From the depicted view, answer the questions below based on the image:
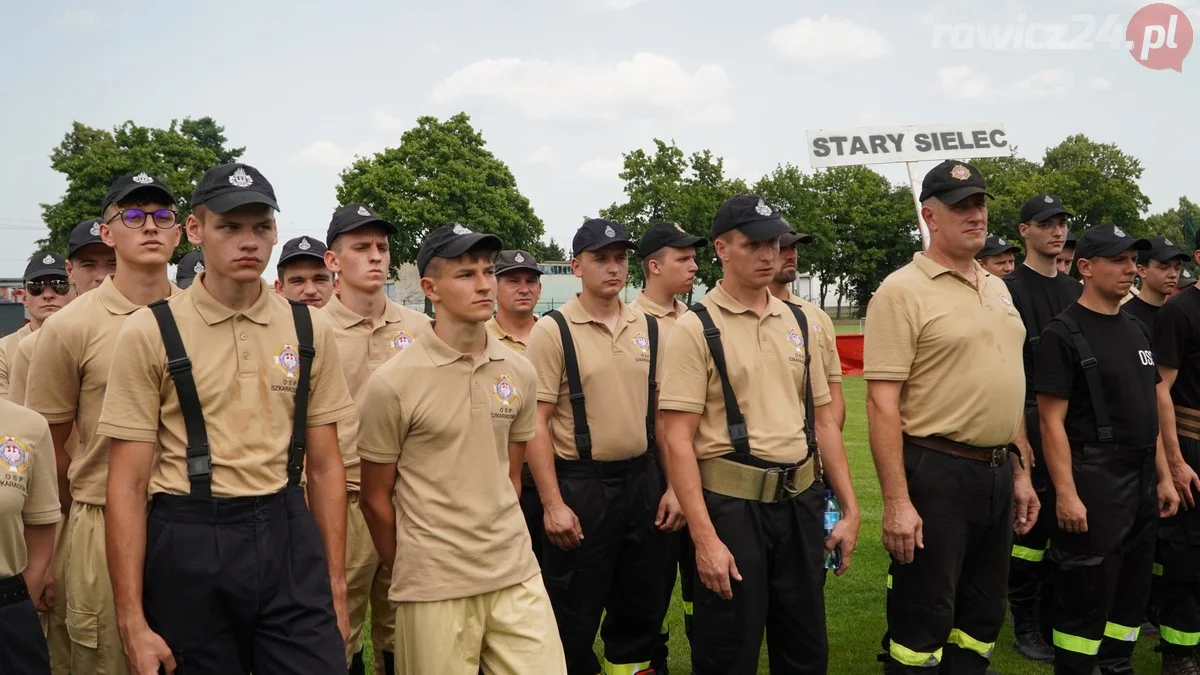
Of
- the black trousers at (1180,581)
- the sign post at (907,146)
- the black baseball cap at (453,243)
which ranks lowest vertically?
the black trousers at (1180,581)

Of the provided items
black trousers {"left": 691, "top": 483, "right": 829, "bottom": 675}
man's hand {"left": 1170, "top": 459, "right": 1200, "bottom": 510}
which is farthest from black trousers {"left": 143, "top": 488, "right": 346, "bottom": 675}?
man's hand {"left": 1170, "top": 459, "right": 1200, "bottom": 510}

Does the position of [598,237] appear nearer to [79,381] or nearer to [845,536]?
[845,536]

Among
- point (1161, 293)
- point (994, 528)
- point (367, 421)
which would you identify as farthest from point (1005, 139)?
→ point (367, 421)

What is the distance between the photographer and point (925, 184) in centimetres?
521

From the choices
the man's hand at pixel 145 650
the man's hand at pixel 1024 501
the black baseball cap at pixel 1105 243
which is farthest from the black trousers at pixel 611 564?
the black baseball cap at pixel 1105 243

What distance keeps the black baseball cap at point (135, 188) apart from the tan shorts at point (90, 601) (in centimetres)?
135

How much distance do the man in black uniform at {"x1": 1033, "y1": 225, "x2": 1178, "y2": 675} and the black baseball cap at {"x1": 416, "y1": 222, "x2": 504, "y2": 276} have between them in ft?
11.3

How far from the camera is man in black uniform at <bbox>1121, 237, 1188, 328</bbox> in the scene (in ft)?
22.4

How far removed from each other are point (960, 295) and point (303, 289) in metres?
3.90

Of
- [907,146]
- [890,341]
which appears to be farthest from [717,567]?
[907,146]

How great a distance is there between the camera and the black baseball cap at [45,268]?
23.7 ft

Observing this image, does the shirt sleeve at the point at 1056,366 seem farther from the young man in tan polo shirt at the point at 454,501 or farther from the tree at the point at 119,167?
the tree at the point at 119,167

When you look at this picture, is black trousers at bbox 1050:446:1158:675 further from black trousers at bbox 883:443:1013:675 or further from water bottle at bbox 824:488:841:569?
water bottle at bbox 824:488:841:569

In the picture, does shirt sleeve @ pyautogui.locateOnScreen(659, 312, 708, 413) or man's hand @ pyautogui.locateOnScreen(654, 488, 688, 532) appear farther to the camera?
man's hand @ pyautogui.locateOnScreen(654, 488, 688, 532)
